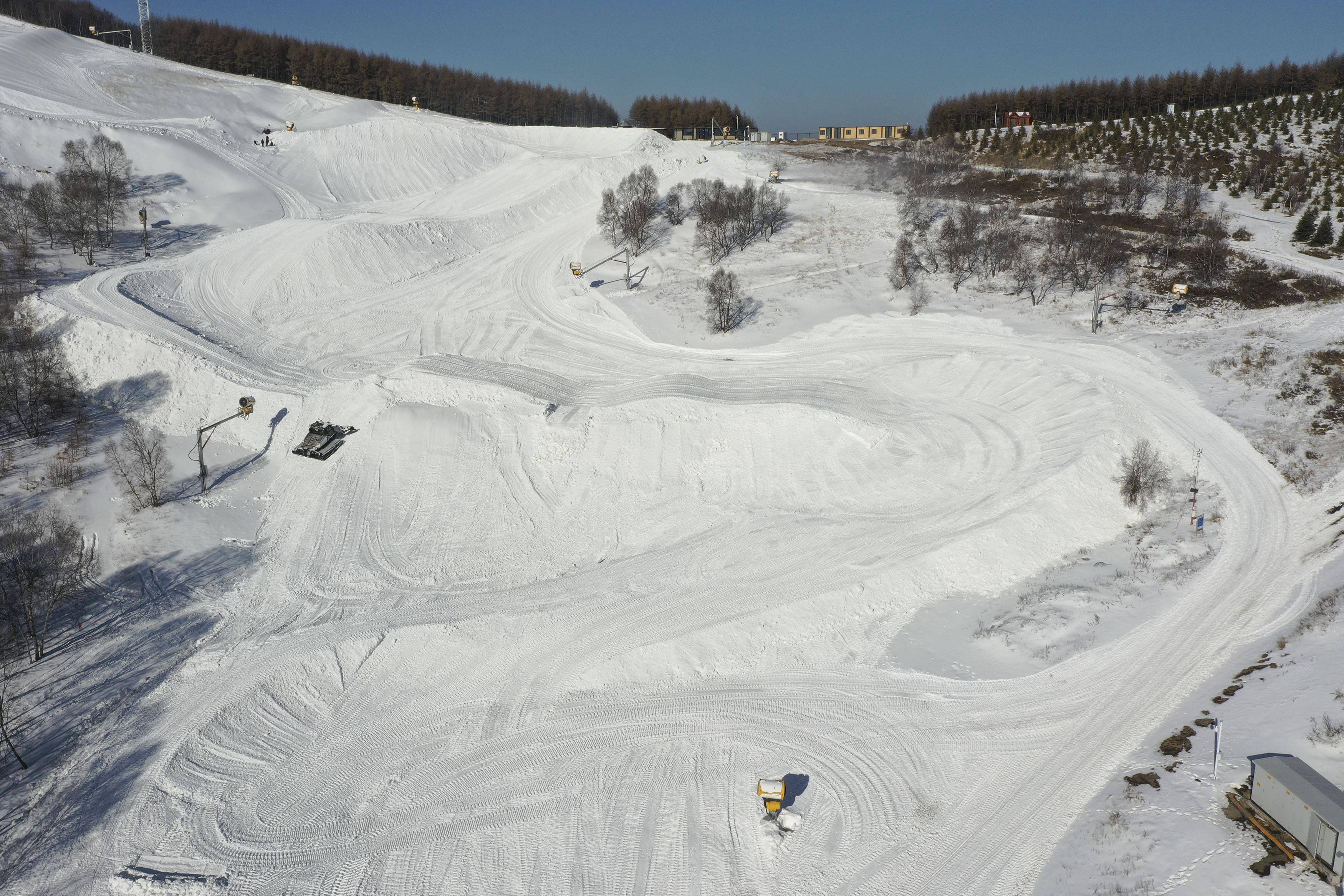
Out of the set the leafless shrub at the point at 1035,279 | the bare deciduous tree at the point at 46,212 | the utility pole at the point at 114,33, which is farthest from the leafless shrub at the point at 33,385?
the utility pole at the point at 114,33

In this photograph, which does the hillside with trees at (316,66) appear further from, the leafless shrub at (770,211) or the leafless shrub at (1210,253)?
the leafless shrub at (1210,253)

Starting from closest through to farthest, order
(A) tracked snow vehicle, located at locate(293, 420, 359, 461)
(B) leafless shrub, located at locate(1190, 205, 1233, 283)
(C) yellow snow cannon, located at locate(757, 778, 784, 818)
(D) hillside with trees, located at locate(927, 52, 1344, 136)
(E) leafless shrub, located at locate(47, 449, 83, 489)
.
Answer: (C) yellow snow cannon, located at locate(757, 778, 784, 818)
(E) leafless shrub, located at locate(47, 449, 83, 489)
(A) tracked snow vehicle, located at locate(293, 420, 359, 461)
(B) leafless shrub, located at locate(1190, 205, 1233, 283)
(D) hillside with trees, located at locate(927, 52, 1344, 136)

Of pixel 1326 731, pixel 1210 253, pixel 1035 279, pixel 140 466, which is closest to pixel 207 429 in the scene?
pixel 140 466

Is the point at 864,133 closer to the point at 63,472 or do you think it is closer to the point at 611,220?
the point at 611,220

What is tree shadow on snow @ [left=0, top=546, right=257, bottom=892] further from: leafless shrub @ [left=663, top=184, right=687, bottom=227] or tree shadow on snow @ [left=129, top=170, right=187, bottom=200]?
tree shadow on snow @ [left=129, top=170, right=187, bottom=200]

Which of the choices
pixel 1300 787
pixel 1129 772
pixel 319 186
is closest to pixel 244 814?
pixel 1129 772

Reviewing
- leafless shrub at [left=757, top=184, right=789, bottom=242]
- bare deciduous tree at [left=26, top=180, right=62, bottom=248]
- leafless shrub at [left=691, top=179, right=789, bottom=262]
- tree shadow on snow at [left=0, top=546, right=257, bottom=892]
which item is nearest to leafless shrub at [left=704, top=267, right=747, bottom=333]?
leafless shrub at [left=691, top=179, right=789, bottom=262]
